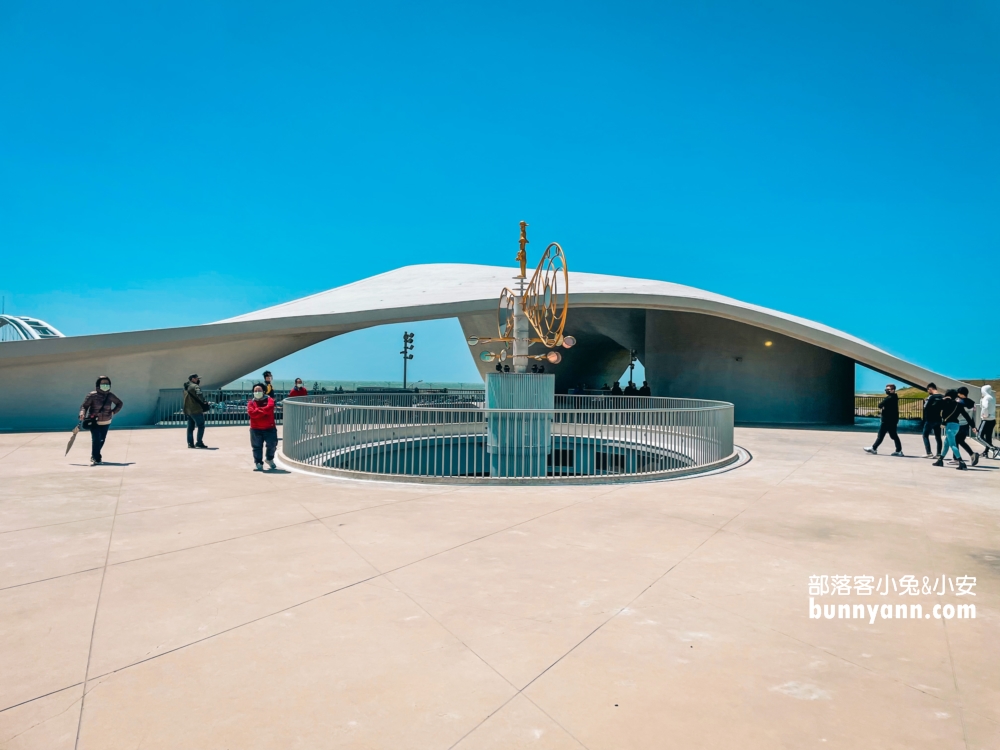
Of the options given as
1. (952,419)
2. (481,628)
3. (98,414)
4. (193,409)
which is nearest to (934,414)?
(952,419)

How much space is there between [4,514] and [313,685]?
5.69m

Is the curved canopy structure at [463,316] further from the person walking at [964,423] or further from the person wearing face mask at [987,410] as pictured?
the person walking at [964,423]

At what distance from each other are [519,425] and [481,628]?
24.8ft

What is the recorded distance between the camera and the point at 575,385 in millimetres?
43219

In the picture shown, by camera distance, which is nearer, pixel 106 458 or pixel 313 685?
pixel 313 685

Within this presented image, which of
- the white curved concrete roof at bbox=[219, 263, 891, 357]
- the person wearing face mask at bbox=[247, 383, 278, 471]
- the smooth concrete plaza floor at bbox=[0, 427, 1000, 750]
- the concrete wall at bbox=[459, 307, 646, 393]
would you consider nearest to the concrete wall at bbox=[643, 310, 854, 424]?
the white curved concrete roof at bbox=[219, 263, 891, 357]

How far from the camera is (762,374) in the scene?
23125 mm

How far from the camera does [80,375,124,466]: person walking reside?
9.75m

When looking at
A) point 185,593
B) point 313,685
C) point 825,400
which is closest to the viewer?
point 313,685

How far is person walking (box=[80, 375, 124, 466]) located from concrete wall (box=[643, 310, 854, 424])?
70.1 feet

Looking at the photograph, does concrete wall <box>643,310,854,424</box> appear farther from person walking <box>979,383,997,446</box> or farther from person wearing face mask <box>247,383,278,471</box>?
person wearing face mask <box>247,383,278,471</box>

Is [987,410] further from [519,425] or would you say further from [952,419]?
[519,425]

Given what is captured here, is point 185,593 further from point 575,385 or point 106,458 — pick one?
point 575,385

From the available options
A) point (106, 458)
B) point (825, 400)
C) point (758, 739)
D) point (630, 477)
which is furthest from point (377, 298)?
point (758, 739)
